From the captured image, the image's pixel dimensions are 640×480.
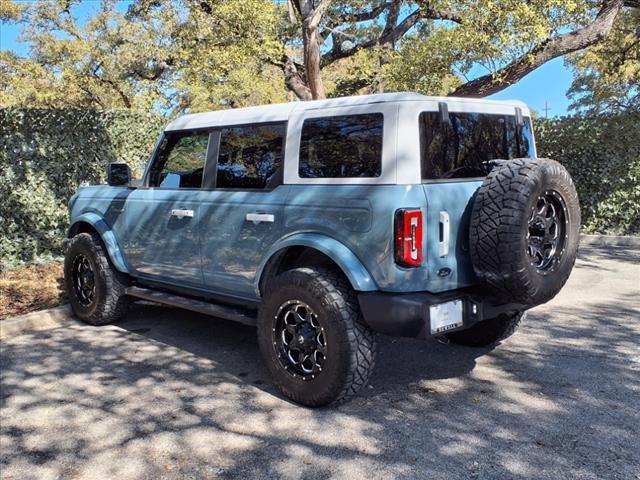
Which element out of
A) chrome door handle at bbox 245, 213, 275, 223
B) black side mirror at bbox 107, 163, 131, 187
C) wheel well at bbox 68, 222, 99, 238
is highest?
black side mirror at bbox 107, 163, 131, 187

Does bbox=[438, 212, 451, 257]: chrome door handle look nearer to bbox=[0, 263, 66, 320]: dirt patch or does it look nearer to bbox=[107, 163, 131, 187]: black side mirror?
bbox=[107, 163, 131, 187]: black side mirror

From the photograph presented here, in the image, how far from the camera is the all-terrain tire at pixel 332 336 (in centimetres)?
350

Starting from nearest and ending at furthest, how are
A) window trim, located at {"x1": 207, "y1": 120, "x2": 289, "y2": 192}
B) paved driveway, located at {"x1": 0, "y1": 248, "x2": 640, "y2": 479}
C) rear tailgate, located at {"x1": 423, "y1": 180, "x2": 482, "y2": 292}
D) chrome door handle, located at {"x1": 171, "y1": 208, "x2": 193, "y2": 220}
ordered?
paved driveway, located at {"x1": 0, "y1": 248, "x2": 640, "y2": 479}, rear tailgate, located at {"x1": 423, "y1": 180, "x2": 482, "y2": 292}, window trim, located at {"x1": 207, "y1": 120, "x2": 289, "y2": 192}, chrome door handle, located at {"x1": 171, "y1": 208, "x2": 193, "y2": 220}

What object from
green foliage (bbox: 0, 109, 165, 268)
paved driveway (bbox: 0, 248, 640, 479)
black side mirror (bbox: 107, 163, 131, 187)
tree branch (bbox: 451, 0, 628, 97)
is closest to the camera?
paved driveway (bbox: 0, 248, 640, 479)

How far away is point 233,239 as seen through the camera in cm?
423

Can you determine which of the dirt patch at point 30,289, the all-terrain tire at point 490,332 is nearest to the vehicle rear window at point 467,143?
the all-terrain tire at point 490,332

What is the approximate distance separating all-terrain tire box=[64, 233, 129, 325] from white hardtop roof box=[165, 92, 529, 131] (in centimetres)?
140

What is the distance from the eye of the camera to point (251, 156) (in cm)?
426

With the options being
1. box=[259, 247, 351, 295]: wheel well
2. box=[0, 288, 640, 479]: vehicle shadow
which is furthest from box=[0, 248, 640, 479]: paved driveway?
box=[259, 247, 351, 295]: wheel well

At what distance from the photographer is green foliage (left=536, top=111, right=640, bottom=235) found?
1046 centimetres

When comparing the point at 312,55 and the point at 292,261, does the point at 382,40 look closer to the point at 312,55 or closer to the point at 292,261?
the point at 312,55

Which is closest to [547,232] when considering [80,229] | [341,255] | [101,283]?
[341,255]

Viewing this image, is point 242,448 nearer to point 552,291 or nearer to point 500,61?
point 552,291

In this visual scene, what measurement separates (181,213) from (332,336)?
180 centimetres
